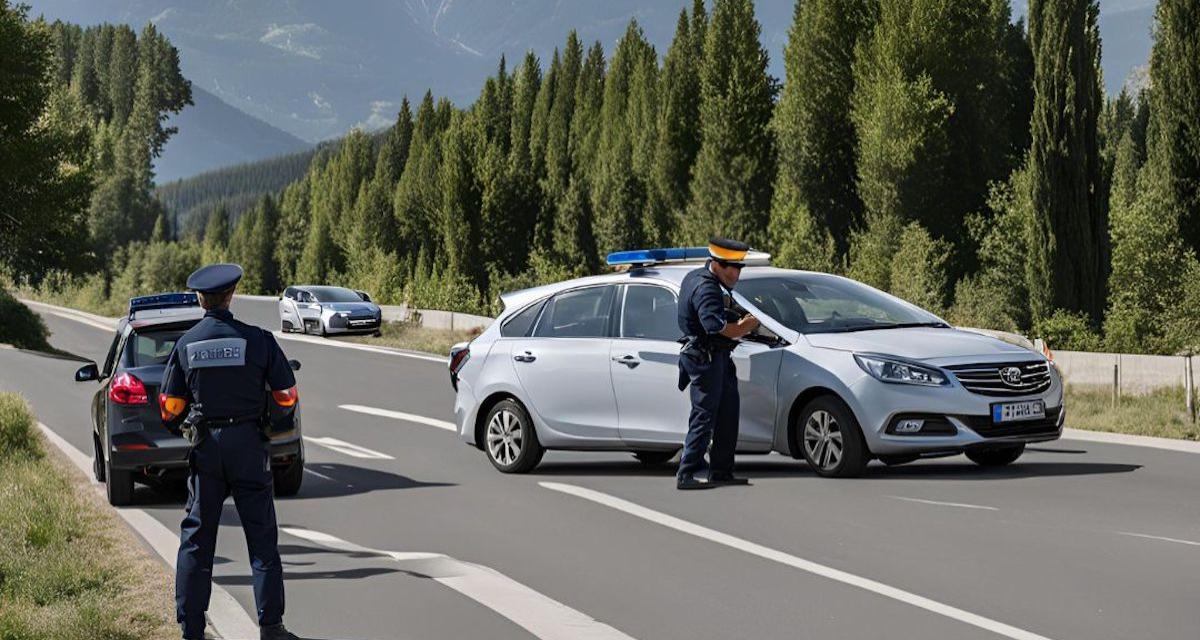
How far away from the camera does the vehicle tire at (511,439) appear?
13.4 m

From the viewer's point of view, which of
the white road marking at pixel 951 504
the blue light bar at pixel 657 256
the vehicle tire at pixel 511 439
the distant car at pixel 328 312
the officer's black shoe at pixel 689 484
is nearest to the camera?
the white road marking at pixel 951 504

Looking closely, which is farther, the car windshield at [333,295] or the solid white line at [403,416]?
the car windshield at [333,295]

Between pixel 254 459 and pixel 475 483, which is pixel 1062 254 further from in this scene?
pixel 254 459

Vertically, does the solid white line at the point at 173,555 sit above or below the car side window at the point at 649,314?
below

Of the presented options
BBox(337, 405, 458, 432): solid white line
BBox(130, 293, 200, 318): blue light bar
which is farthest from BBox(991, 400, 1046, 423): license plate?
BBox(337, 405, 458, 432): solid white line

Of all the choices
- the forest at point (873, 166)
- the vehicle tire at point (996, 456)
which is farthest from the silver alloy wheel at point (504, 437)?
the forest at point (873, 166)

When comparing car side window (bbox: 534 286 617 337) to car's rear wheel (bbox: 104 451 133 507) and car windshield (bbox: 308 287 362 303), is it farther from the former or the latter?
car windshield (bbox: 308 287 362 303)

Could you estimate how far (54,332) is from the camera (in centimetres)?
5353

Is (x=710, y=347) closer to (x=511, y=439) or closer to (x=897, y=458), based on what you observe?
(x=897, y=458)

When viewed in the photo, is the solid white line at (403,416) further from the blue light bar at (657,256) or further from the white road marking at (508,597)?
the white road marking at (508,597)

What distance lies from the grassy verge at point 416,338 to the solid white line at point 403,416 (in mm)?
14698

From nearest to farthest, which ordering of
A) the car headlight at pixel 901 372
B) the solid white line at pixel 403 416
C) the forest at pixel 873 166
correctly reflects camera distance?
the car headlight at pixel 901 372 → the solid white line at pixel 403 416 → the forest at pixel 873 166

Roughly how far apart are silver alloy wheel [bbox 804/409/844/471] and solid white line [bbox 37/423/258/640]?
4666 millimetres

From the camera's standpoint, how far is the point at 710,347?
11547 mm
